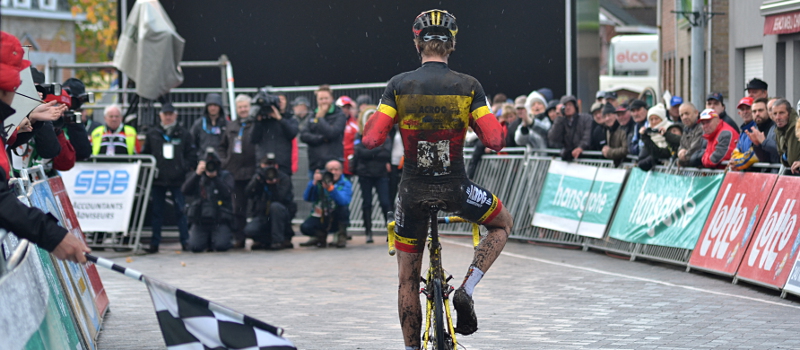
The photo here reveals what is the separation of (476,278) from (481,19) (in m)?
14.8

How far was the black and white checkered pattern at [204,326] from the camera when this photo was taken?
454 centimetres

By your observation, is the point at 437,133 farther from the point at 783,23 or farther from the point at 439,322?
the point at 783,23

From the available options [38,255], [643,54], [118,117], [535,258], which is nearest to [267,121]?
[118,117]

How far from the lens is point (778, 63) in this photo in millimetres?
20375

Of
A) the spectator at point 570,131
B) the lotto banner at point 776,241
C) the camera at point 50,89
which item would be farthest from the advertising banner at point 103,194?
the lotto banner at point 776,241

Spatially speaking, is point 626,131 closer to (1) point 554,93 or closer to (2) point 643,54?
(1) point 554,93

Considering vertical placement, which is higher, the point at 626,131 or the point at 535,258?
the point at 626,131

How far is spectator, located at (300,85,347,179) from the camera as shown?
1539 centimetres

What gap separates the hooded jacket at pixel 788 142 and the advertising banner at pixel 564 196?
4092mm

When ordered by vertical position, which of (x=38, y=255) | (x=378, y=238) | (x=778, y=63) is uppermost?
(x=778, y=63)

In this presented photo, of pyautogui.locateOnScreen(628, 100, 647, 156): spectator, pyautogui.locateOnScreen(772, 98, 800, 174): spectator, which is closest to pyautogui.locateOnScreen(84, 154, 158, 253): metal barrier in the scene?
pyautogui.locateOnScreen(628, 100, 647, 156): spectator

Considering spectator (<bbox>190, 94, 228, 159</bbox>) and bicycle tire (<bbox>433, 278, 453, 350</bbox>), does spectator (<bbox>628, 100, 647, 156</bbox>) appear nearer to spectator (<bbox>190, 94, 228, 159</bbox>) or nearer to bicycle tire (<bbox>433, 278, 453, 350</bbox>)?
spectator (<bbox>190, 94, 228, 159</bbox>)

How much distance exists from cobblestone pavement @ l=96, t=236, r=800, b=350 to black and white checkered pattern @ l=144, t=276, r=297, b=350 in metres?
2.96

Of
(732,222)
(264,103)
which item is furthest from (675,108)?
(264,103)
